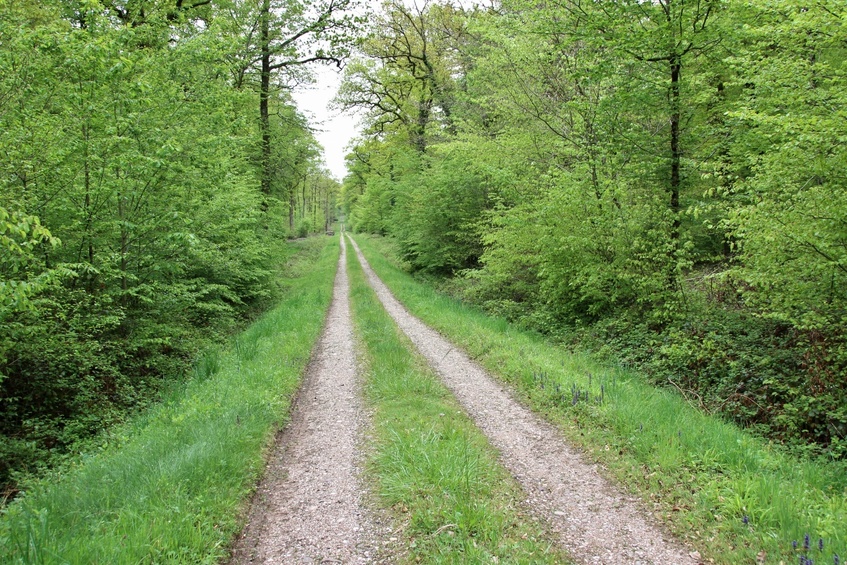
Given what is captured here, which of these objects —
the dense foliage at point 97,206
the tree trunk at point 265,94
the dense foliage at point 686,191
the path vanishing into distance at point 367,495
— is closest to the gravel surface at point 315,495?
the path vanishing into distance at point 367,495

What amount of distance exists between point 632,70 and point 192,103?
883cm

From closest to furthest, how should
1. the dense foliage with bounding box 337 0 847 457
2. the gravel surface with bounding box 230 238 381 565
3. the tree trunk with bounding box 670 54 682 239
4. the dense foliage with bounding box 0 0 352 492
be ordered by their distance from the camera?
the gravel surface with bounding box 230 238 381 565 < the dense foliage with bounding box 337 0 847 457 < the dense foliage with bounding box 0 0 352 492 < the tree trunk with bounding box 670 54 682 239

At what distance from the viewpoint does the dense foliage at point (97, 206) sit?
603cm

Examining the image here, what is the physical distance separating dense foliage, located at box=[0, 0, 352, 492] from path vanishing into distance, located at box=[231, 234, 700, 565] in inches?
119

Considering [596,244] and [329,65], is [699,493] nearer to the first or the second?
[596,244]

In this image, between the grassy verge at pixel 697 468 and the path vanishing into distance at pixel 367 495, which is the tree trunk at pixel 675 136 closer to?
the grassy verge at pixel 697 468

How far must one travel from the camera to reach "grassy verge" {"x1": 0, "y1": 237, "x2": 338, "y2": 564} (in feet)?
10.3

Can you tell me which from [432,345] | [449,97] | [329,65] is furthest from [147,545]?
[449,97]

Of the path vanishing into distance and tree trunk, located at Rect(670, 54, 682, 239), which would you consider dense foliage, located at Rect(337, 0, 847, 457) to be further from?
the path vanishing into distance

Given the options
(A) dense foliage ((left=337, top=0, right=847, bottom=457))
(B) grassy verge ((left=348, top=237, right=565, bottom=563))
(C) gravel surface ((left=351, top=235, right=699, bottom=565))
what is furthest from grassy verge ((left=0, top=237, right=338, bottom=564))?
(A) dense foliage ((left=337, top=0, right=847, bottom=457))

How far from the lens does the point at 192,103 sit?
29.2ft

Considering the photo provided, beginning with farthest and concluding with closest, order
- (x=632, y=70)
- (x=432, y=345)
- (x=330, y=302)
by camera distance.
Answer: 1. (x=330, y=302)
2. (x=432, y=345)
3. (x=632, y=70)

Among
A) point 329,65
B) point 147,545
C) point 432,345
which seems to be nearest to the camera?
point 147,545

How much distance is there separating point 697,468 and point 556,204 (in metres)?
6.83
